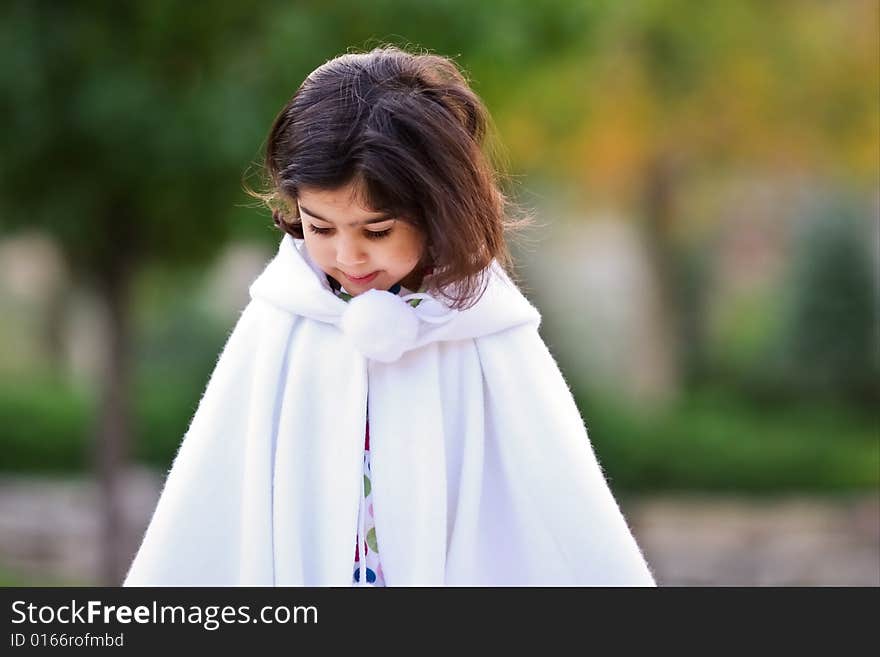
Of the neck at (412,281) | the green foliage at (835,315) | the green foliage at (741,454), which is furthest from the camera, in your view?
the green foliage at (835,315)

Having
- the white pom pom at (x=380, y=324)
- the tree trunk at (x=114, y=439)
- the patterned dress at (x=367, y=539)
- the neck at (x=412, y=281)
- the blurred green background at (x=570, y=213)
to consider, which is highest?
the blurred green background at (x=570, y=213)

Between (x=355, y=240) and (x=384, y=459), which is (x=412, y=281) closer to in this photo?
(x=355, y=240)

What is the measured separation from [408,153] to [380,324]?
12.3 inches

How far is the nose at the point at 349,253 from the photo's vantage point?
83.7 inches

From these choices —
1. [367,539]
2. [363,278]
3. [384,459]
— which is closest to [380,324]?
[363,278]

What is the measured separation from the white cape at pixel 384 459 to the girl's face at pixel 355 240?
65 mm

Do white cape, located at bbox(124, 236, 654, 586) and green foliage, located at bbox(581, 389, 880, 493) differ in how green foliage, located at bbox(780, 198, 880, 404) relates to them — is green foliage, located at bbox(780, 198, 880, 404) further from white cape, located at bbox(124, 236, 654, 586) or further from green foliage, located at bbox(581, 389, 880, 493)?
white cape, located at bbox(124, 236, 654, 586)

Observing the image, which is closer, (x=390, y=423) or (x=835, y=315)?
(x=390, y=423)

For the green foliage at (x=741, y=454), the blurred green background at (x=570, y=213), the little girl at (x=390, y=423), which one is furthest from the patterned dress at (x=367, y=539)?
the green foliage at (x=741, y=454)

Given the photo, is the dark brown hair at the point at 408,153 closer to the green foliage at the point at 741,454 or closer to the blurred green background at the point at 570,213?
the blurred green background at the point at 570,213

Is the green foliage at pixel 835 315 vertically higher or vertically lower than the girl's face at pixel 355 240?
higher

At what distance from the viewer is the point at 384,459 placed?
2.24 metres

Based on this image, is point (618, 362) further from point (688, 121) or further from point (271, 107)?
point (271, 107)

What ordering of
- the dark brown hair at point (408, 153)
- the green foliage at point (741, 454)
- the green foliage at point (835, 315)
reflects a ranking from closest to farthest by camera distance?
the dark brown hair at point (408, 153) → the green foliage at point (741, 454) → the green foliage at point (835, 315)
